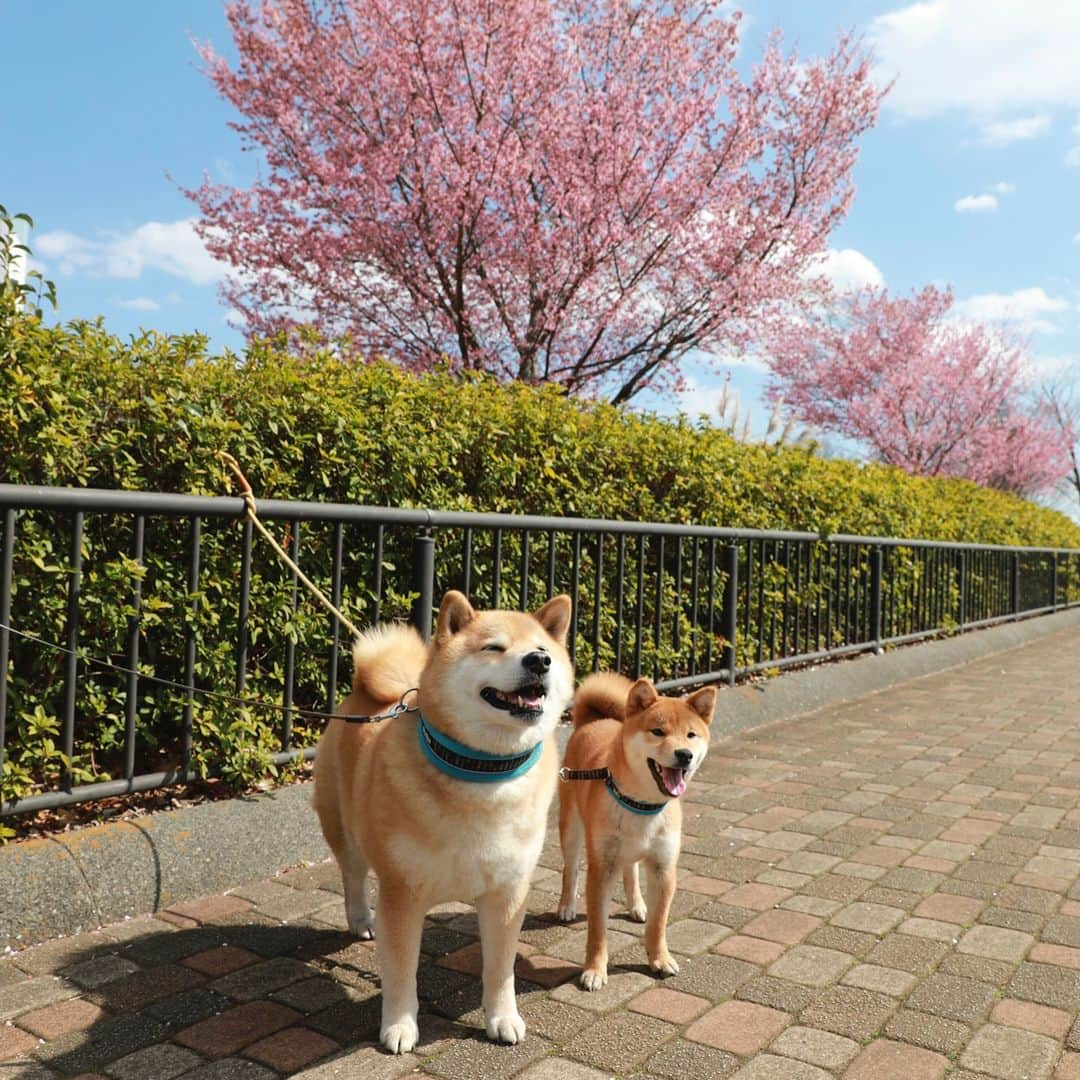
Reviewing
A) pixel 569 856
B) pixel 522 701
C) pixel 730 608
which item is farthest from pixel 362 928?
pixel 730 608

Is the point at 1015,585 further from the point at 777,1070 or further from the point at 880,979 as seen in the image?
the point at 777,1070

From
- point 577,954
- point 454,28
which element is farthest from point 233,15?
point 577,954

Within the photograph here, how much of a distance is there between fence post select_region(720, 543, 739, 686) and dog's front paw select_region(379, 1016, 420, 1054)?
516 cm

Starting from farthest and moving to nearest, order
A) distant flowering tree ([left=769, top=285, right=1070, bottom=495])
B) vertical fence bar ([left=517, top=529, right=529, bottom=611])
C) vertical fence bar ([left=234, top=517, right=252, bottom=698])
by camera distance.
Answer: distant flowering tree ([left=769, top=285, right=1070, bottom=495]) → vertical fence bar ([left=517, top=529, right=529, bottom=611]) → vertical fence bar ([left=234, top=517, right=252, bottom=698])

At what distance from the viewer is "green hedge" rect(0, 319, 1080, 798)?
352 centimetres

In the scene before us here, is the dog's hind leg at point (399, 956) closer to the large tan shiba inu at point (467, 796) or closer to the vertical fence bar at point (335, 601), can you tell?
the large tan shiba inu at point (467, 796)

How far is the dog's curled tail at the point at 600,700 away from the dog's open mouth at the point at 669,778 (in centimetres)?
76

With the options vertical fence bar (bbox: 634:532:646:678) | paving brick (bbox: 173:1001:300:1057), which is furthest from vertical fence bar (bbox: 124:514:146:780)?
vertical fence bar (bbox: 634:532:646:678)

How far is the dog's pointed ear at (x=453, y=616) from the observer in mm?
2617

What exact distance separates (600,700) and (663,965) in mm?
1104

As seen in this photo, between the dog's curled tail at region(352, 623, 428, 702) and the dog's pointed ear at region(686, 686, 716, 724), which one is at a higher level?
the dog's curled tail at region(352, 623, 428, 702)

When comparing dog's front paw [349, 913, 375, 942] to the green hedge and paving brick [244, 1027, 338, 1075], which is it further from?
the green hedge

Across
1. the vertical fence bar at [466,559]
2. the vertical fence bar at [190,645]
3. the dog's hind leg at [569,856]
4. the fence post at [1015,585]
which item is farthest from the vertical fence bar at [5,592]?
the fence post at [1015,585]

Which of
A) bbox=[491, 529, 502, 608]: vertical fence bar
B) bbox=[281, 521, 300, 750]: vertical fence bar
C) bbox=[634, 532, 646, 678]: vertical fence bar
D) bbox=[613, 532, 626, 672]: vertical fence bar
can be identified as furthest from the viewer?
bbox=[634, 532, 646, 678]: vertical fence bar
